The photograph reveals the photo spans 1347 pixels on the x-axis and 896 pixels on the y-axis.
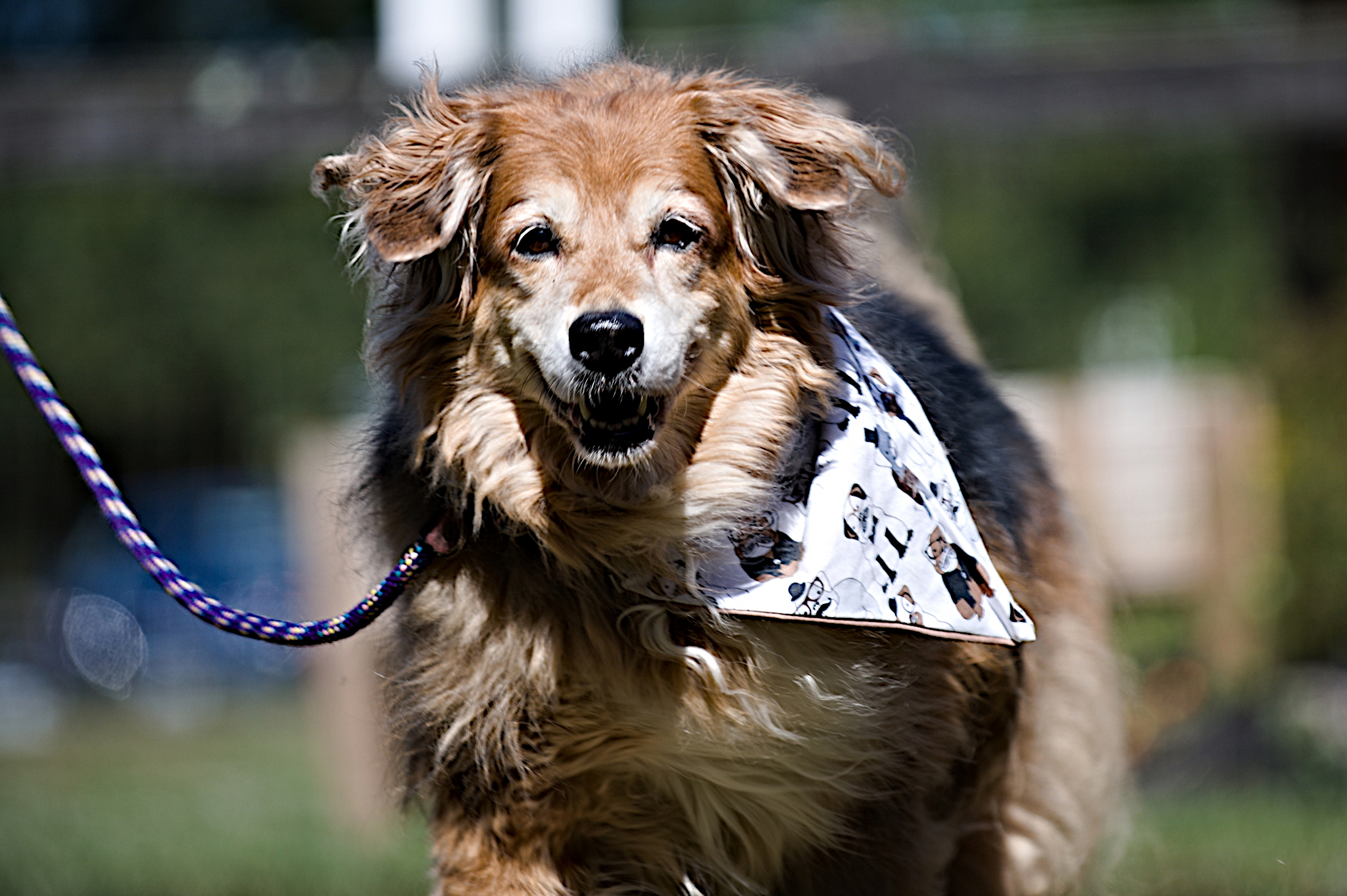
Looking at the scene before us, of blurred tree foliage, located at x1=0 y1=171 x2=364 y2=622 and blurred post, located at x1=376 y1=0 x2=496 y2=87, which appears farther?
blurred tree foliage, located at x1=0 y1=171 x2=364 y2=622

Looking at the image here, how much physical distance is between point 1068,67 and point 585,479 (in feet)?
19.5

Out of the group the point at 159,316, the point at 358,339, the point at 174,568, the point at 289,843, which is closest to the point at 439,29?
the point at 289,843

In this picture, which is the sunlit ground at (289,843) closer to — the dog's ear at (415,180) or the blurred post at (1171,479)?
the dog's ear at (415,180)

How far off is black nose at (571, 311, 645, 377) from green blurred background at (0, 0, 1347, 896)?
1.33m

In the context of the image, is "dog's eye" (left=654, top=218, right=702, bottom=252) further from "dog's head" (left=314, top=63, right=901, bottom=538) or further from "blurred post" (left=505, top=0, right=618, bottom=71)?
"blurred post" (left=505, top=0, right=618, bottom=71)

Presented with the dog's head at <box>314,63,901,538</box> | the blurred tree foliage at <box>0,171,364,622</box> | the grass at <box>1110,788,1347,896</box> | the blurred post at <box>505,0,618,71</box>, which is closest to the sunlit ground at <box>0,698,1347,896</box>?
the grass at <box>1110,788,1347,896</box>

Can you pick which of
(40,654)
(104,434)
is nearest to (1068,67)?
(40,654)

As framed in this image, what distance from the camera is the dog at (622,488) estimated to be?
3.25 metres

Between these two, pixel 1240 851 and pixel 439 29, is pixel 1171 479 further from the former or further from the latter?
pixel 1240 851

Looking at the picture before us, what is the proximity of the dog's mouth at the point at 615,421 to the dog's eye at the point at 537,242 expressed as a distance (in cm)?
36

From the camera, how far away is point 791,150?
3436 mm

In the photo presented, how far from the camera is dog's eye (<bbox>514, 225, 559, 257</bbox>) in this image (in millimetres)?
3371

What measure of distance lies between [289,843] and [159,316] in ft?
54.0

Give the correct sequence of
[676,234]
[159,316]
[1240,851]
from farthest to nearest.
A: [159,316] → [1240,851] → [676,234]
